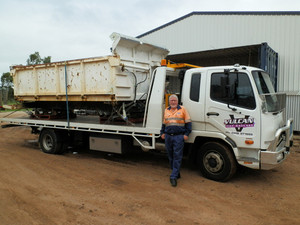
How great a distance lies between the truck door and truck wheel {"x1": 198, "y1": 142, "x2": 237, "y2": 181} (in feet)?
1.07

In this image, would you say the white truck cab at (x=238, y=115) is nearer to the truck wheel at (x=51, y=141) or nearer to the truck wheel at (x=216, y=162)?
the truck wheel at (x=216, y=162)

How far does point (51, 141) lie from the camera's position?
7.69 meters

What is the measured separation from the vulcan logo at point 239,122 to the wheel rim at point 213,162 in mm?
682

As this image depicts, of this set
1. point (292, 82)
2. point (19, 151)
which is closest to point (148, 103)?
point (19, 151)

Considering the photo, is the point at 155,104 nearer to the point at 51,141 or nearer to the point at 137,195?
the point at 137,195

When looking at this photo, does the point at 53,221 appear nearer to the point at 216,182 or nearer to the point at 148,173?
the point at 148,173

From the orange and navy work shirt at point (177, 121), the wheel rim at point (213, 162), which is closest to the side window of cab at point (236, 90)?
the orange and navy work shirt at point (177, 121)

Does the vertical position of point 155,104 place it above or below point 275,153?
above

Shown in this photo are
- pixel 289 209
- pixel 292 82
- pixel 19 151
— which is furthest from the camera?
pixel 292 82

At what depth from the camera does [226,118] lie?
4.75 meters

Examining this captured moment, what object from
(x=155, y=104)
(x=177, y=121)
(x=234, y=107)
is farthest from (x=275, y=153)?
(x=155, y=104)

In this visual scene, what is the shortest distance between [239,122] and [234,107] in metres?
0.30

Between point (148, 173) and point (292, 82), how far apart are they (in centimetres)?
836

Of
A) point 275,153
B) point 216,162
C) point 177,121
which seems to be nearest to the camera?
point 275,153
